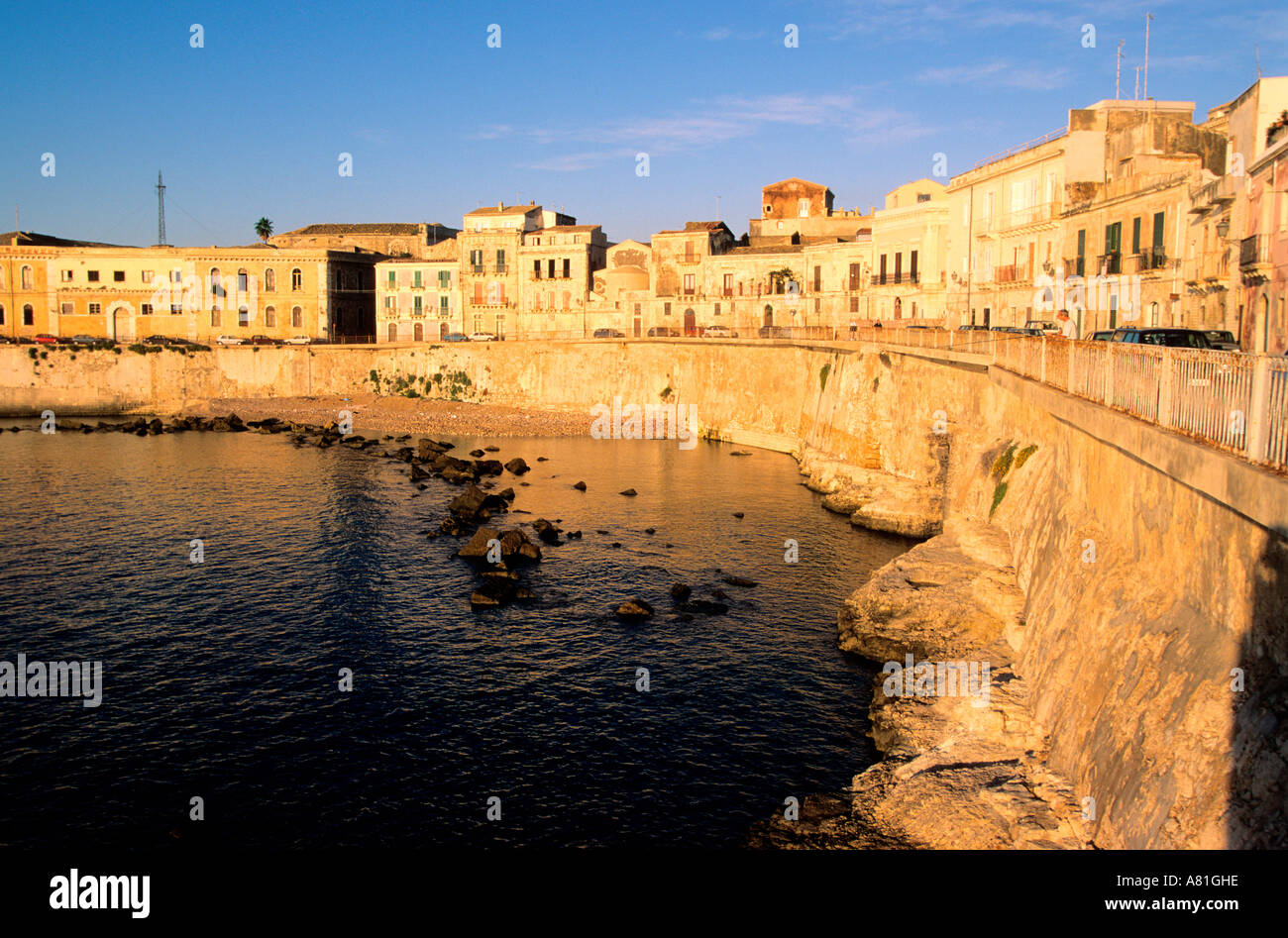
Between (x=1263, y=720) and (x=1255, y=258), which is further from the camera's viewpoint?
(x=1255, y=258)

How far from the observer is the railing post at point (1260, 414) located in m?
11.4

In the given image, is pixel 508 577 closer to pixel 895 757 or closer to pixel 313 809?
pixel 313 809

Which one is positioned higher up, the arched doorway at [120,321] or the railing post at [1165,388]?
the arched doorway at [120,321]

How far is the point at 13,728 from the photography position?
21.5 metres

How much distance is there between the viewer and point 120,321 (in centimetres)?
9356

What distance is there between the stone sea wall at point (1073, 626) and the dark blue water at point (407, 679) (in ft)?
7.52

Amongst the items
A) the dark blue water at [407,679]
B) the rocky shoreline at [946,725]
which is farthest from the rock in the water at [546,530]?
the rocky shoreline at [946,725]

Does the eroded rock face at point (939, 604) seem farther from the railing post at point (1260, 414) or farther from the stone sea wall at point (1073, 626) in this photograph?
the railing post at point (1260, 414)

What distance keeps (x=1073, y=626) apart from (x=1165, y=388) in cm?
473

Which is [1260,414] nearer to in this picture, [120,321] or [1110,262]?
[1110,262]

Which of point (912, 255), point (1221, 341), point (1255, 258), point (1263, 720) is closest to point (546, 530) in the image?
point (1221, 341)

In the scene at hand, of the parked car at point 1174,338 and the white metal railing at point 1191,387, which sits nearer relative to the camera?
the white metal railing at point 1191,387

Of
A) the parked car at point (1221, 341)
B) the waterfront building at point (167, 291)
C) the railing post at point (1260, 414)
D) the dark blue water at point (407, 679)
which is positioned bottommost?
the dark blue water at point (407, 679)
